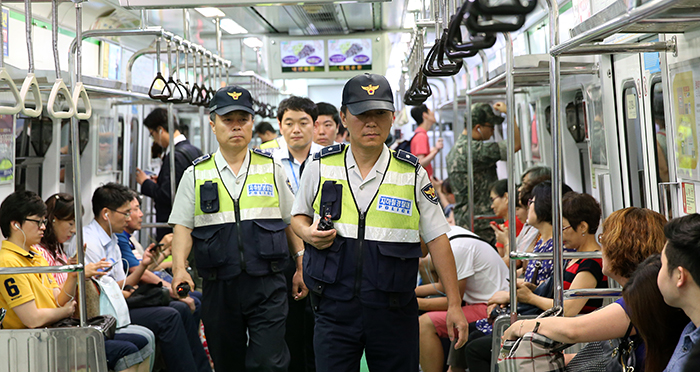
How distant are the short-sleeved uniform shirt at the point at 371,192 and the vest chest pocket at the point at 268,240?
1.91 ft

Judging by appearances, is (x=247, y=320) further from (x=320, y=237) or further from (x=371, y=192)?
(x=371, y=192)

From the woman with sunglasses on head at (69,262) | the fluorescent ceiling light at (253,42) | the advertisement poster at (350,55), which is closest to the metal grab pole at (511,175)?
the woman with sunglasses on head at (69,262)

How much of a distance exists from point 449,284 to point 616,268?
2.41 feet

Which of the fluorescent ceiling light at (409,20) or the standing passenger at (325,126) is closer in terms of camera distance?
the standing passenger at (325,126)

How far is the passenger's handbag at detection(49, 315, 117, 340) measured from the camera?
3.41 metres

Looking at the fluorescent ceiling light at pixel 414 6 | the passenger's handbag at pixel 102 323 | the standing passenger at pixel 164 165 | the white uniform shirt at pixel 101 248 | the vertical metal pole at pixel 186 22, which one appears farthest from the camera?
the fluorescent ceiling light at pixel 414 6

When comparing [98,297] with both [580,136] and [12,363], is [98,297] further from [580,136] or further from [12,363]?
[580,136]

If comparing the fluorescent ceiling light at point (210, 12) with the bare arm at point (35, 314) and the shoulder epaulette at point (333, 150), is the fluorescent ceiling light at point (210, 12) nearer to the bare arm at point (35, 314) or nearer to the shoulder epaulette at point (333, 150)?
the bare arm at point (35, 314)

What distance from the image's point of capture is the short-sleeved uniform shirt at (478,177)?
704 centimetres

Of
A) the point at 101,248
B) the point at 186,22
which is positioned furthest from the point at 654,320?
the point at 186,22

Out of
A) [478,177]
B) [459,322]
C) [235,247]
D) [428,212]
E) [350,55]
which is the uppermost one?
[350,55]

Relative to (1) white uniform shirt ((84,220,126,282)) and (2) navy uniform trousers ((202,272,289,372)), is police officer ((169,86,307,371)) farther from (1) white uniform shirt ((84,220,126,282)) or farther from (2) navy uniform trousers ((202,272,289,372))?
(1) white uniform shirt ((84,220,126,282))

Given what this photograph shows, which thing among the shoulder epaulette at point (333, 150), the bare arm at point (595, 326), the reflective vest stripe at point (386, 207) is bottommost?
the bare arm at point (595, 326)

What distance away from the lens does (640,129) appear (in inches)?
169
